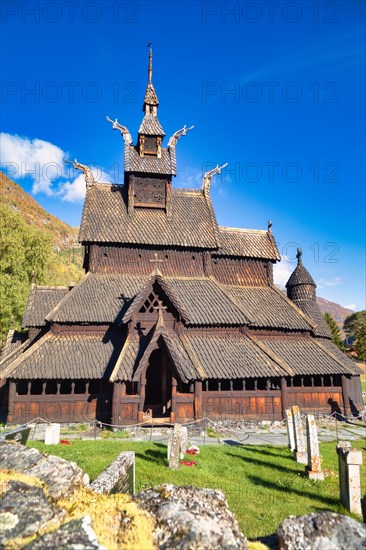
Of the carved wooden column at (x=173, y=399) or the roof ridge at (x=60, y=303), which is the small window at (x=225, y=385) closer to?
the carved wooden column at (x=173, y=399)

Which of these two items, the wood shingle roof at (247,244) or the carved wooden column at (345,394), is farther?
the wood shingle roof at (247,244)

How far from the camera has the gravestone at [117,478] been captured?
17.9 feet

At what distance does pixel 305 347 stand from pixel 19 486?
2223cm

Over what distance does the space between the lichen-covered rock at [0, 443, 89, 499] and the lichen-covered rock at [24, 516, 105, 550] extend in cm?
94

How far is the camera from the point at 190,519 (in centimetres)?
319

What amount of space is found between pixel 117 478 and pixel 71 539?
3.83 metres

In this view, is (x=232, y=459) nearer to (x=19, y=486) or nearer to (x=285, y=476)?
(x=285, y=476)

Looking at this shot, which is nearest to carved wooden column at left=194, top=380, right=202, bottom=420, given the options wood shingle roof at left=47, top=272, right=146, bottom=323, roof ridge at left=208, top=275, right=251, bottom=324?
roof ridge at left=208, top=275, right=251, bottom=324

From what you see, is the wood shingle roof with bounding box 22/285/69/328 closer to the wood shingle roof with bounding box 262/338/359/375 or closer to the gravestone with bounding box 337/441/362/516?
the wood shingle roof with bounding box 262/338/359/375

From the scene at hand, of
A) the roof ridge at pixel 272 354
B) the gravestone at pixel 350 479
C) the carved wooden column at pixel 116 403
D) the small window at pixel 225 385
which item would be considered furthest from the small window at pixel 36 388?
the gravestone at pixel 350 479

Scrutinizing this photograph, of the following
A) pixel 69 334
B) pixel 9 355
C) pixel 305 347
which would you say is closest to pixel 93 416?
pixel 69 334

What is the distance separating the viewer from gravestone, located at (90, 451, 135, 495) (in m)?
5.45

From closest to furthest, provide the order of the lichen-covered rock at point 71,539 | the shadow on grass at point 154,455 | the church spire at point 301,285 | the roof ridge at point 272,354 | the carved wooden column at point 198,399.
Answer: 1. the lichen-covered rock at point 71,539
2. the shadow on grass at point 154,455
3. the carved wooden column at point 198,399
4. the roof ridge at point 272,354
5. the church spire at point 301,285

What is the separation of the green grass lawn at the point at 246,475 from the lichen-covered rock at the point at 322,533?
3691 mm
